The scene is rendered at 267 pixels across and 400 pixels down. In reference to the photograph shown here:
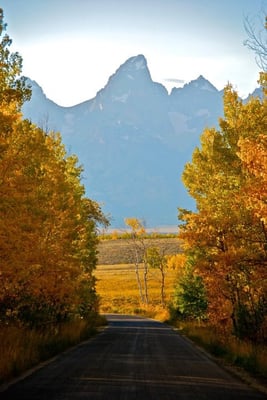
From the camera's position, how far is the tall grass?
1377 centimetres

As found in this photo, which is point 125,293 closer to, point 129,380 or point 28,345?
point 28,345

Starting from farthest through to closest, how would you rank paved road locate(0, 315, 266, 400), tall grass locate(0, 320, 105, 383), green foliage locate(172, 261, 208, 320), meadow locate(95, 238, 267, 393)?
green foliage locate(172, 261, 208, 320) → meadow locate(95, 238, 267, 393) → tall grass locate(0, 320, 105, 383) → paved road locate(0, 315, 266, 400)

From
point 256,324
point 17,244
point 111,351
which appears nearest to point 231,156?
point 256,324

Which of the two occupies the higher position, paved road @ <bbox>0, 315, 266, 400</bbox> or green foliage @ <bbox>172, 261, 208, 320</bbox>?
green foliage @ <bbox>172, 261, 208, 320</bbox>

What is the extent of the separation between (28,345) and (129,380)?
6401 mm

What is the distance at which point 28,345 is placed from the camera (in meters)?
17.8

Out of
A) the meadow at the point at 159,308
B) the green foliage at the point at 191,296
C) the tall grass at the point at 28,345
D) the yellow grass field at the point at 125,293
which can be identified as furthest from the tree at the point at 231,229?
the yellow grass field at the point at 125,293

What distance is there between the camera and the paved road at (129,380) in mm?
10539

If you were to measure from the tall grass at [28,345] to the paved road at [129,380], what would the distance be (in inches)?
23.0

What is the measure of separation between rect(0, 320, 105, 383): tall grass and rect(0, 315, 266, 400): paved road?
59 centimetres

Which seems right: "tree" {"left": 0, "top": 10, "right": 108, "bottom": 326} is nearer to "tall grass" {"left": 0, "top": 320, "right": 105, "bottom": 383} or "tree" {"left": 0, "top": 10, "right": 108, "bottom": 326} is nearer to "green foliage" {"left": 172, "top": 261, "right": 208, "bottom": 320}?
"tall grass" {"left": 0, "top": 320, "right": 105, "bottom": 383}

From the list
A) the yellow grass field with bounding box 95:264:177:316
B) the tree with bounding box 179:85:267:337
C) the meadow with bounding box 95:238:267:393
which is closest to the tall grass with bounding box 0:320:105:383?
the meadow with bounding box 95:238:267:393

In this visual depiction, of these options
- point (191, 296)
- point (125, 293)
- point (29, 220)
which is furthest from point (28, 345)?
point (125, 293)

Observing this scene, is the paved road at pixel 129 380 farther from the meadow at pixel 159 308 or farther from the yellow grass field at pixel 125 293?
the yellow grass field at pixel 125 293
